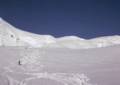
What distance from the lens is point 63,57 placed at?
117cm

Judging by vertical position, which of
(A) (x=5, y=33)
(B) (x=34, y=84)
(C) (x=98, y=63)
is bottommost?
(B) (x=34, y=84)

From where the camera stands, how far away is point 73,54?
3.85 feet

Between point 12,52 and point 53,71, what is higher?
point 12,52

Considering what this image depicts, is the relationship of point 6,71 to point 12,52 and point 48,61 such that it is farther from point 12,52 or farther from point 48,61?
point 48,61

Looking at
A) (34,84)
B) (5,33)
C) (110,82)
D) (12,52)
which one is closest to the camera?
(110,82)

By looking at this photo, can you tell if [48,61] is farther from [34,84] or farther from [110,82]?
[110,82]

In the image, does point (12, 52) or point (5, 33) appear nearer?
point (12, 52)

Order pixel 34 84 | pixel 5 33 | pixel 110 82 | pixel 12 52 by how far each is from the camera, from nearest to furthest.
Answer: pixel 110 82
pixel 34 84
pixel 12 52
pixel 5 33

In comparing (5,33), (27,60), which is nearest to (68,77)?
(27,60)

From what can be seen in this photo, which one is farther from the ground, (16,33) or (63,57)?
(16,33)

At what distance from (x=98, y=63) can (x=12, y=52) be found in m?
0.52

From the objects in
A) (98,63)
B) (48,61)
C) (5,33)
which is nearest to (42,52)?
(48,61)

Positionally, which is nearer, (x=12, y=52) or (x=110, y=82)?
(x=110, y=82)

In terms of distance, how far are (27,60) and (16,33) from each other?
1101 millimetres
